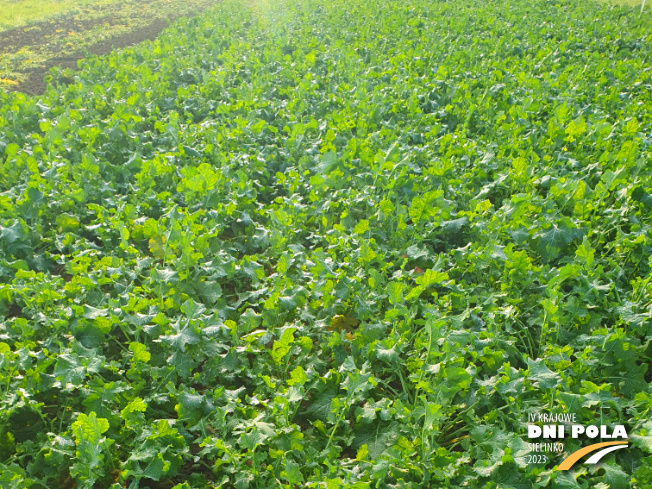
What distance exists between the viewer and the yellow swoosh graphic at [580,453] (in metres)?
2.55

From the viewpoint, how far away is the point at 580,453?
2.58m

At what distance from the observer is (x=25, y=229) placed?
4242mm

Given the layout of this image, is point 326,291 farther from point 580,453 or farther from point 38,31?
point 38,31

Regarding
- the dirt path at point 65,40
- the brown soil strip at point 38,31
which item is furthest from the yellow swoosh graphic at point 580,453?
the brown soil strip at point 38,31

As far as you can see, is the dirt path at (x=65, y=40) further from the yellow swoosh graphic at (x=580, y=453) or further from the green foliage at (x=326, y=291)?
the yellow swoosh graphic at (x=580, y=453)

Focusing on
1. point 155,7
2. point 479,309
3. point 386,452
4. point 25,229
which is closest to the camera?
point 386,452

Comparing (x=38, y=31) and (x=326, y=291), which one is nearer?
(x=326, y=291)

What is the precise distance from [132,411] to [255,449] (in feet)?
2.37

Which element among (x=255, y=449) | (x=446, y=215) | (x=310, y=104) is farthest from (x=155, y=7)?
(x=255, y=449)

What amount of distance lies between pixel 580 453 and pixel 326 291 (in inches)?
71.2

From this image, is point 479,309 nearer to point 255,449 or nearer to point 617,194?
point 255,449

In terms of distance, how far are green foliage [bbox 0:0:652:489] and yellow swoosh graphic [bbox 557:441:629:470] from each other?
0.07 m

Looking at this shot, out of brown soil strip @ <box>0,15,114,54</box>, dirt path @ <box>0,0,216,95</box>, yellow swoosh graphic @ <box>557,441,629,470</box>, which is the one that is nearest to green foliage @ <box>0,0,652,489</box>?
yellow swoosh graphic @ <box>557,441,629,470</box>

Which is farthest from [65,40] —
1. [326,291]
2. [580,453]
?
[580,453]
